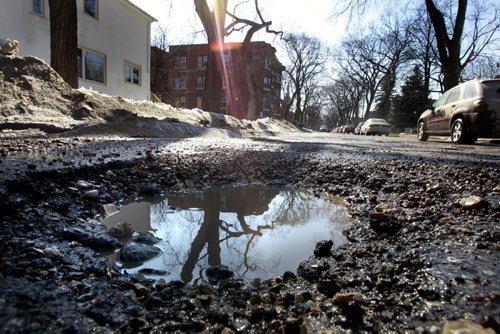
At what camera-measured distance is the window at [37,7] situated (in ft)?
41.1

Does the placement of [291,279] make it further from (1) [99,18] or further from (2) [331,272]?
(1) [99,18]

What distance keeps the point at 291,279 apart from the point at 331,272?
0.20 metres

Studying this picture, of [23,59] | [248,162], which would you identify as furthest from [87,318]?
[23,59]

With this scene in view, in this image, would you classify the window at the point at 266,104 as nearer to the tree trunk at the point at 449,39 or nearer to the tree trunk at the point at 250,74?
the tree trunk at the point at 250,74

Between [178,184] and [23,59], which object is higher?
[23,59]

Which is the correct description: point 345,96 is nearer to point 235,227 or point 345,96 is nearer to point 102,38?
point 102,38

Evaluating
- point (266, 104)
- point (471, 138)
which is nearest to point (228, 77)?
point (266, 104)

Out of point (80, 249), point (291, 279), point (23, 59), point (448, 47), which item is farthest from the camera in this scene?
point (448, 47)

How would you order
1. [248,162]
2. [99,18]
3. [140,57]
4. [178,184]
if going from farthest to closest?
[140,57]
[99,18]
[248,162]
[178,184]

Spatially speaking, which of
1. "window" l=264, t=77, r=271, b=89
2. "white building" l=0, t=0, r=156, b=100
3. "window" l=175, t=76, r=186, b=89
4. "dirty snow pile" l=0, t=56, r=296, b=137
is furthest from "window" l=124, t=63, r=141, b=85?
"window" l=264, t=77, r=271, b=89

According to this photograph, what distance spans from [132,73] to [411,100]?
3220 centimetres

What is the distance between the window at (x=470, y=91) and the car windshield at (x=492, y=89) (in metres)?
0.29

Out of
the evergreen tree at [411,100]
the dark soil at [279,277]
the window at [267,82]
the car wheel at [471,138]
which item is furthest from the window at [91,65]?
the window at [267,82]

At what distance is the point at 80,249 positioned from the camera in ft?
6.03
